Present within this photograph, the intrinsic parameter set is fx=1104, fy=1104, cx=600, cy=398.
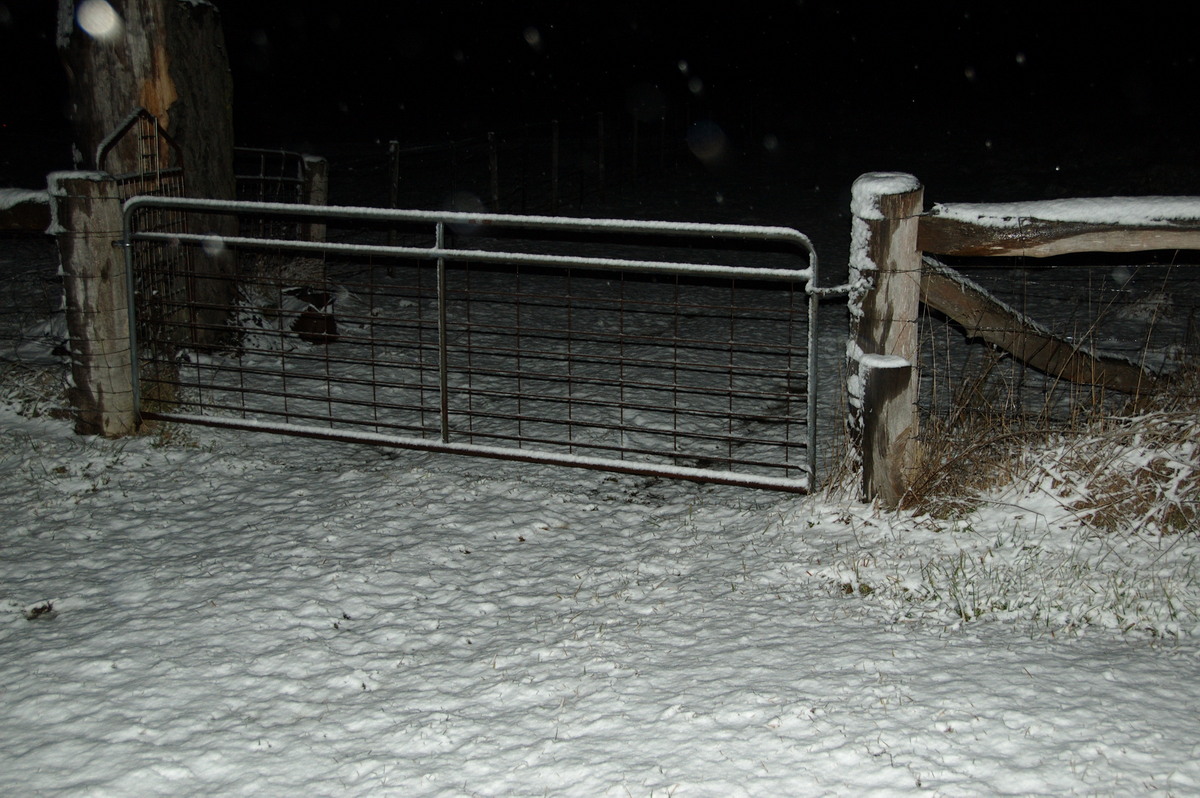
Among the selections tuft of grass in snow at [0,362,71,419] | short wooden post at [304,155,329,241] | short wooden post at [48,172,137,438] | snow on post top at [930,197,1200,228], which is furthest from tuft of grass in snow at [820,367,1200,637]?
short wooden post at [304,155,329,241]

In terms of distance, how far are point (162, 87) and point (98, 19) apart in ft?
1.89

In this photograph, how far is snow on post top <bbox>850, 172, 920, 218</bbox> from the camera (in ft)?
→ 16.0

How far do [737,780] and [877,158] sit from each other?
23.7 m

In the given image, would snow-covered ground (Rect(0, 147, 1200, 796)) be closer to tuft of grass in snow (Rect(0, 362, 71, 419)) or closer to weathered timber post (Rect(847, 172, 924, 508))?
weathered timber post (Rect(847, 172, 924, 508))

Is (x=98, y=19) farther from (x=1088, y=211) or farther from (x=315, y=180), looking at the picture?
(x=1088, y=211)

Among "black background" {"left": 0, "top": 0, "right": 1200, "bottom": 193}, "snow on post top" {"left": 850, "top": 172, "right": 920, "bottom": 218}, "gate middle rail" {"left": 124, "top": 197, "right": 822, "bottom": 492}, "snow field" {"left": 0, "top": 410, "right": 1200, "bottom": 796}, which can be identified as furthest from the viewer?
"black background" {"left": 0, "top": 0, "right": 1200, "bottom": 193}

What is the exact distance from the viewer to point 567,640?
4203 mm

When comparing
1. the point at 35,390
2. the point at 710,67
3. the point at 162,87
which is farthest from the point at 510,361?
the point at 710,67

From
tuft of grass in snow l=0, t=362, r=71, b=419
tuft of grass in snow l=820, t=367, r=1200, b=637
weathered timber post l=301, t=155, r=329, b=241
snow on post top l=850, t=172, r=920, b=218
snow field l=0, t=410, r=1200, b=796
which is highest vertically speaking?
weathered timber post l=301, t=155, r=329, b=241

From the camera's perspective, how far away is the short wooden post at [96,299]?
615cm

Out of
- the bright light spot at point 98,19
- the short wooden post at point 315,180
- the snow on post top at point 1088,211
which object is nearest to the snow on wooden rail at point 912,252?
the snow on post top at point 1088,211

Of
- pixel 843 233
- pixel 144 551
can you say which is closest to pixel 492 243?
pixel 843 233

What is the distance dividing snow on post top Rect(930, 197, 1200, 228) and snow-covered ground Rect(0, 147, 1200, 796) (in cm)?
121

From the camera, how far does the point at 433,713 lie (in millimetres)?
3703
